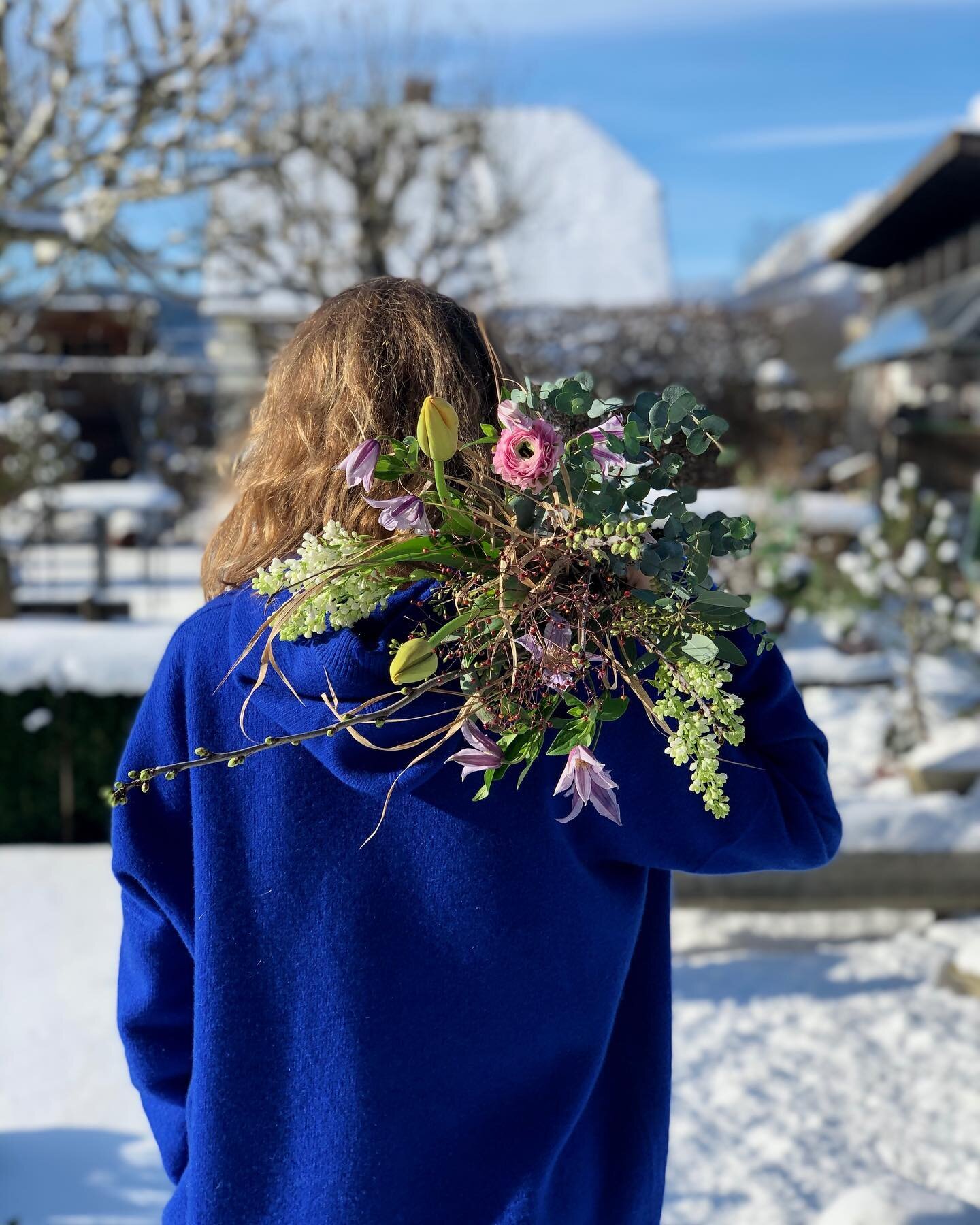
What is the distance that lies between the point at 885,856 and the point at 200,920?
11.1ft

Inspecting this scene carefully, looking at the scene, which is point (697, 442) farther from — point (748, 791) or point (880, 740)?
point (880, 740)

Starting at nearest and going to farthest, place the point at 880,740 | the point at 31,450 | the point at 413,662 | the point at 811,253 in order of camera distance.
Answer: the point at 413,662
the point at 880,740
the point at 31,450
the point at 811,253

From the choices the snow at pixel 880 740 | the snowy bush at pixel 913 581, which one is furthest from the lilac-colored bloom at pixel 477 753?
the snowy bush at pixel 913 581

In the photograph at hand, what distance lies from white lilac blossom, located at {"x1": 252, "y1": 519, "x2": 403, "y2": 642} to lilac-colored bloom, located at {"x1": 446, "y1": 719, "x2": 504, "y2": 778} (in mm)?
138

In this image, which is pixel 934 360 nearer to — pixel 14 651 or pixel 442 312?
pixel 14 651

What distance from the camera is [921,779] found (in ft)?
15.5

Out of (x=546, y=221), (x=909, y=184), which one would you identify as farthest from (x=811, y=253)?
(x=909, y=184)

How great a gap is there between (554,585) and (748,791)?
33cm

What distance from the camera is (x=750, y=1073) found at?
3.34 meters

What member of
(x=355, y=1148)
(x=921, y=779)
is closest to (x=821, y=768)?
(x=355, y=1148)

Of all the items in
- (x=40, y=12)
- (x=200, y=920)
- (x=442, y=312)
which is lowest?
(x=200, y=920)

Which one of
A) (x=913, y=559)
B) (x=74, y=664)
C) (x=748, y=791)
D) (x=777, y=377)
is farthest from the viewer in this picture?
(x=777, y=377)

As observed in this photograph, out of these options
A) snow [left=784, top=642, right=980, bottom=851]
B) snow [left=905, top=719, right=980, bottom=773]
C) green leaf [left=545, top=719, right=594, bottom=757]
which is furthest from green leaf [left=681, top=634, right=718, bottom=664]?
snow [left=905, top=719, right=980, bottom=773]

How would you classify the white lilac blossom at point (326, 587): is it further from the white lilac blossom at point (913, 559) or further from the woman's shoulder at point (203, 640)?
the white lilac blossom at point (913, 559)
